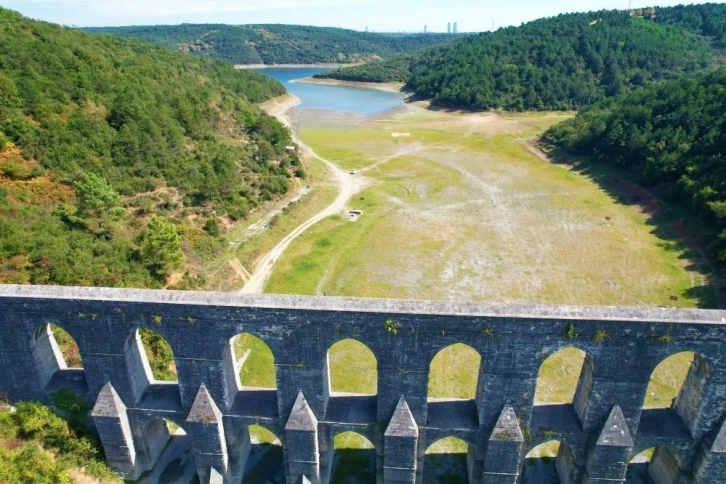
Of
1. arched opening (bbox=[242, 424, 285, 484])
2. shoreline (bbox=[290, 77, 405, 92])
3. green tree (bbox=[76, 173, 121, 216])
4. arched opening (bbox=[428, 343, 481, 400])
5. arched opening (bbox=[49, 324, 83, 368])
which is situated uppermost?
shoreline (bbox=[290, 77, 405, 92])

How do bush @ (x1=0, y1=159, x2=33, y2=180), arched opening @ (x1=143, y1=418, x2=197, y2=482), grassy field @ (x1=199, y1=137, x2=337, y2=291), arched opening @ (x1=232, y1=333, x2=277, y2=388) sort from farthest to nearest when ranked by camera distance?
grassy field @ (x1=199, y1=137, x2=337, y2=291), bush @ (x1=0, y1=159, x2=33, y2=180), arched opening @ (x1=232, y1=333, x2=277, y2=388), arched opening @ (x1=143, y1=418, x2=197, y2=482)

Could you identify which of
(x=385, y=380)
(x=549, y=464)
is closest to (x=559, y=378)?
(x=549, y=464)

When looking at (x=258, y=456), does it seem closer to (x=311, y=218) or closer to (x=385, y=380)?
(x=385, y=380)

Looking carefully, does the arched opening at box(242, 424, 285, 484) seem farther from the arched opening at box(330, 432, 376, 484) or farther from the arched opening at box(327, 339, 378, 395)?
the arched opening at box(327, 339, 378, 395)

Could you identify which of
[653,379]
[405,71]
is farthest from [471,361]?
[405,71]

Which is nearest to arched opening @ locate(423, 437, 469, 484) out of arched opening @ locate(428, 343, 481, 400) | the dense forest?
arched opening @ locate(428, 343, 481, 400)

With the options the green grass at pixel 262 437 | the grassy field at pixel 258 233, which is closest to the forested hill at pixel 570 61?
the grassy field at pixel 258 233

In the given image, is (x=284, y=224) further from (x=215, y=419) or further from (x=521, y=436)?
(x=521, y=436)
